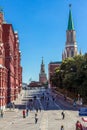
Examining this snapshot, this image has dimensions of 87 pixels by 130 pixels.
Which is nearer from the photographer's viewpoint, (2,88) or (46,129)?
(46,129)

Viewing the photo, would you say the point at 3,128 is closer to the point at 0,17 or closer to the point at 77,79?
the point at 77,79

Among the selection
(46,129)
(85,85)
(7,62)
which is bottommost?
(46,129)

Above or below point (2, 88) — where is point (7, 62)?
above

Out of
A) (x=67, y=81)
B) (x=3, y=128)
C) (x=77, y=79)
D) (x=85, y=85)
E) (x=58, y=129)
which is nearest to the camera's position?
(x=58, y=129)

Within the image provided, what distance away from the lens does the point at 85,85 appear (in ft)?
256

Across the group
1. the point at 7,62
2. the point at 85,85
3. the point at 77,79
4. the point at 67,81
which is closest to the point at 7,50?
the point at 7,62

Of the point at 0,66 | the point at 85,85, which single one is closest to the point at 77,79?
the point at 85,85

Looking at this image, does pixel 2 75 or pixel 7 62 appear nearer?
pixel 2 75

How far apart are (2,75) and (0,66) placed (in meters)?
2.88

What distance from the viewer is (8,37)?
115000 mm

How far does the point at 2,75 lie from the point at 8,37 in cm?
2143

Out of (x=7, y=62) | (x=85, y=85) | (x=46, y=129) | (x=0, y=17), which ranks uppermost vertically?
(x=0, y=17)

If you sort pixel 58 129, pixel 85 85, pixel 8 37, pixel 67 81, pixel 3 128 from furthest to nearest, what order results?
1. pixel 8 37
2. pixel 67 81
3. pixel 85 85
4. pixel 3 128
5. pixel 58 129

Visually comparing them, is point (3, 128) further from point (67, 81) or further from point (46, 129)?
point (67, 81)
